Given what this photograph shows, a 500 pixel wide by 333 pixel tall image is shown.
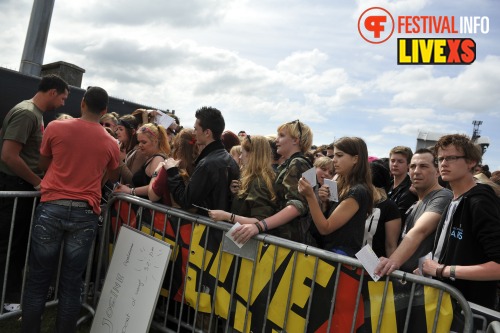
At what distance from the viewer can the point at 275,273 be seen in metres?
2.89

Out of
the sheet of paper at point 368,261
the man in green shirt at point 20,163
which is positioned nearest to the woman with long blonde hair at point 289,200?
the sheet of paper at point 368,261

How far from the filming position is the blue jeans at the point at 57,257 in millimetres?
3113

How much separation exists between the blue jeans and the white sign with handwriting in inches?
10.9

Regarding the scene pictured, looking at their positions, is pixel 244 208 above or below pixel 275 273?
above

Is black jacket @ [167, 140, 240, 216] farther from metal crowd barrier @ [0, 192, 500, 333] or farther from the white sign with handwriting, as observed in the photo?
the white sign with handwriting

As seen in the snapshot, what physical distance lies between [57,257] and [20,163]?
41.1 inches

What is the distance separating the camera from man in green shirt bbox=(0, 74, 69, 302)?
362 centimetres

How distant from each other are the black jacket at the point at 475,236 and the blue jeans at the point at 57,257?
2.76 metres

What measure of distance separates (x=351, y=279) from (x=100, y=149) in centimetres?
223

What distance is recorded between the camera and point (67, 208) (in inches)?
124

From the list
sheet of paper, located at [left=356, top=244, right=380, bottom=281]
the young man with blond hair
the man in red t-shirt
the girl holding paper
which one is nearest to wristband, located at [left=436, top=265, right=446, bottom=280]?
the young man with blond hair

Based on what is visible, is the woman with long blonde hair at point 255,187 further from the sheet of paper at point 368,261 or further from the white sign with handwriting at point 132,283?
the sheet of paper at point 368,261

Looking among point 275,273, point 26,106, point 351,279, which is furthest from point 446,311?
point 26,106

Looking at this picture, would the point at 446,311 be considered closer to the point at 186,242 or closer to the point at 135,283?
the point at 186,242
